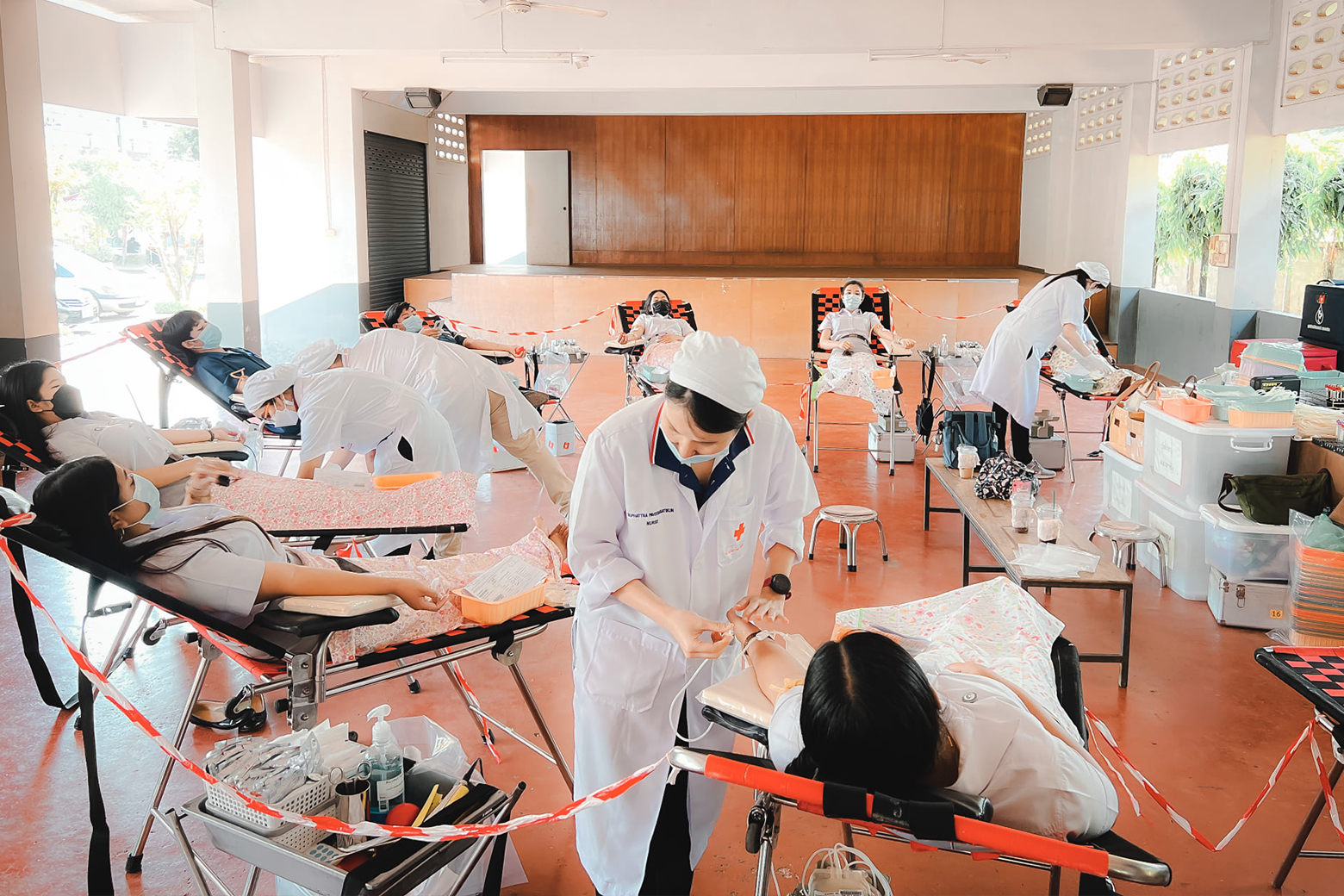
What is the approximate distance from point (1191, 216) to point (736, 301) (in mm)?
4600

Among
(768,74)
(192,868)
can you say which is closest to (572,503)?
(192,868)

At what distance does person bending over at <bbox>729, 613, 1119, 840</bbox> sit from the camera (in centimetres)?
149

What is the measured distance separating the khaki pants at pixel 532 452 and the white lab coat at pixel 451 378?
1.4 inches

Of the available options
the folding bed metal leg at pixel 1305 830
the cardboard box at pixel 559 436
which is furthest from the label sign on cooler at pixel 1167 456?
the cardboard box at pixel 559 436

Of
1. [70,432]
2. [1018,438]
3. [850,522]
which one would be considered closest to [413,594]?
[70,432]

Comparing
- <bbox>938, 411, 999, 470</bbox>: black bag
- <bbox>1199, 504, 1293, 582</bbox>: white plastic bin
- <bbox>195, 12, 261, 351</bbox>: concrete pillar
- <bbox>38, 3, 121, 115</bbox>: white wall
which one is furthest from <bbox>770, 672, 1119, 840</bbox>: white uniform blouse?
<bbox>38, 3, 121, 115</bbox>: white wall

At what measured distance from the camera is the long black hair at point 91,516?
218 cm

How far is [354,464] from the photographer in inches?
267

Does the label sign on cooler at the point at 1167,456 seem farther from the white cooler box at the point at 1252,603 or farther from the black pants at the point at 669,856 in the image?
the black pants at the point at 669,856

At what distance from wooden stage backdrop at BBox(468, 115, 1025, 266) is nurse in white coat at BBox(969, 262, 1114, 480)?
8153mm

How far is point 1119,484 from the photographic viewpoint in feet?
16.2

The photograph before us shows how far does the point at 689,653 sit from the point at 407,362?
3.25 meters

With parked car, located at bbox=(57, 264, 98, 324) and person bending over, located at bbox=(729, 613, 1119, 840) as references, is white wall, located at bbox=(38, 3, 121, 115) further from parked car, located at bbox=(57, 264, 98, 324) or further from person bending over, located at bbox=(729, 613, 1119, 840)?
person bending over, located at bbox=(729, 613, 1119, 840)

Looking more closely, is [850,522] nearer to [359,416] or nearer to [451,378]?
[451,378]
